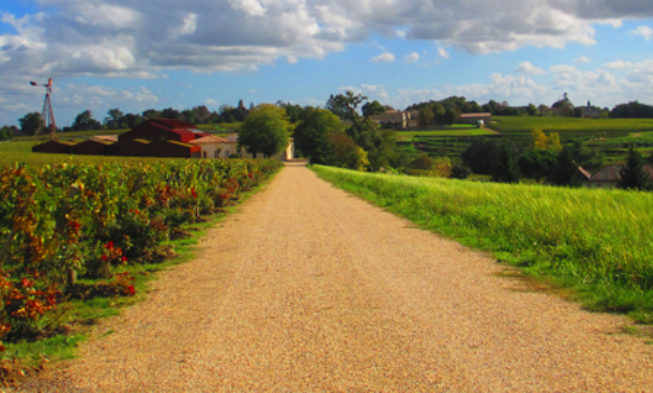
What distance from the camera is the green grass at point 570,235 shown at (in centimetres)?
656

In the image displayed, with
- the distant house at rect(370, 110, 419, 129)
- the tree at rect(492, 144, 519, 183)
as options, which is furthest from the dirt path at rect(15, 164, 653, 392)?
the distant house at rect(370, 110, 419, 129)

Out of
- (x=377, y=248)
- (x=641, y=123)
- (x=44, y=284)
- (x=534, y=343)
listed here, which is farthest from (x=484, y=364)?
(x=641, y=123)

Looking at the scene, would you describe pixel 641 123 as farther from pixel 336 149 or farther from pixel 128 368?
pixel 128 368

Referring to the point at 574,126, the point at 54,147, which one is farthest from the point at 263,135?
the point at 574,126

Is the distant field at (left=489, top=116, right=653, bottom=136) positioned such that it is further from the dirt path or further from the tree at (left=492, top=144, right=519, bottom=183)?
the dirt path

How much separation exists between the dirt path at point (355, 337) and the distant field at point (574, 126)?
102 metres

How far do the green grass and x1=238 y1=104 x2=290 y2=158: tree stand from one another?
75.6m

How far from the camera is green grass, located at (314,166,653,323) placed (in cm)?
656

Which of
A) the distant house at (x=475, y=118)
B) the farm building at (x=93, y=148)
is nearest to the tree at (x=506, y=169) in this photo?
the farm building at (x=93, y=148)

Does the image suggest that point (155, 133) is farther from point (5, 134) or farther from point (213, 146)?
point (5, 134)

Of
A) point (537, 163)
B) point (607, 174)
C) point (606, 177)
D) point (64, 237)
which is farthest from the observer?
point (537, 163)

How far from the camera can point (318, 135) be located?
95.8 metres

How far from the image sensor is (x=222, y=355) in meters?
4.70

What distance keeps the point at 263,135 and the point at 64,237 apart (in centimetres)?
8383
